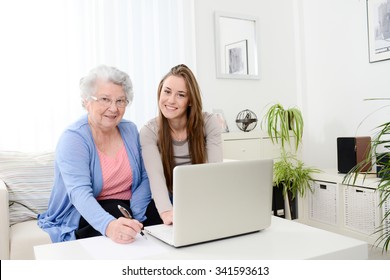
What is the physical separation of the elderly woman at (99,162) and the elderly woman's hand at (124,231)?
0.31 meters

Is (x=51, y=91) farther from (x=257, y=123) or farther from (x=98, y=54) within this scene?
(x=257, y=123)

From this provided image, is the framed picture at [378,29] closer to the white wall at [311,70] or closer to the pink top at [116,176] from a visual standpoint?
the white wall at [311,70]

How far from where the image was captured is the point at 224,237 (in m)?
1.11

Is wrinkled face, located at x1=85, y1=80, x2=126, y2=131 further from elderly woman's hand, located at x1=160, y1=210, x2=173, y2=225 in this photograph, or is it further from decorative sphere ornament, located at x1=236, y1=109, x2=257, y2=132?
decorative sphere ornament, located at x1=236, y1=109, x2=257, y2=132

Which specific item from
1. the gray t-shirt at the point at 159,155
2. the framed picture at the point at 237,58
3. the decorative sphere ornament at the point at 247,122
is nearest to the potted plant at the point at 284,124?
the decorative sphere ornament at the point at 247,122

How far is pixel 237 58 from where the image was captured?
11.8ft

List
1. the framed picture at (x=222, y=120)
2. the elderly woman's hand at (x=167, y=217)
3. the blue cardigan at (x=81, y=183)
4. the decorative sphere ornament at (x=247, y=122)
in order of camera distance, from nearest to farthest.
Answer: the elderly woman's hand at (x=167, y=217), the blue cardigan at (x=81, y=183), the framed picture at (x=222, y=120), the decorative sphere ornament at (x=247, y=122)

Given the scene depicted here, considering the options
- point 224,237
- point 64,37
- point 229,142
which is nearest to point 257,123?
point 229,142

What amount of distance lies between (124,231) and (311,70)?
327 cm

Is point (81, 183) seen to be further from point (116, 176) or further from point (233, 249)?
point (233, 249)

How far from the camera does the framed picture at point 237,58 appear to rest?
355 centimetres

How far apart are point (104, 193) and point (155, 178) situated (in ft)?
0.97

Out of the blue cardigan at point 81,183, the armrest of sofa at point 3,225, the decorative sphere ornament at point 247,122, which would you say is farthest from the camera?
the decorative sphere ornament at point 247,122

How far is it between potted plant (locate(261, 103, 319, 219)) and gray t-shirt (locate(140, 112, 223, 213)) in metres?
1.57
